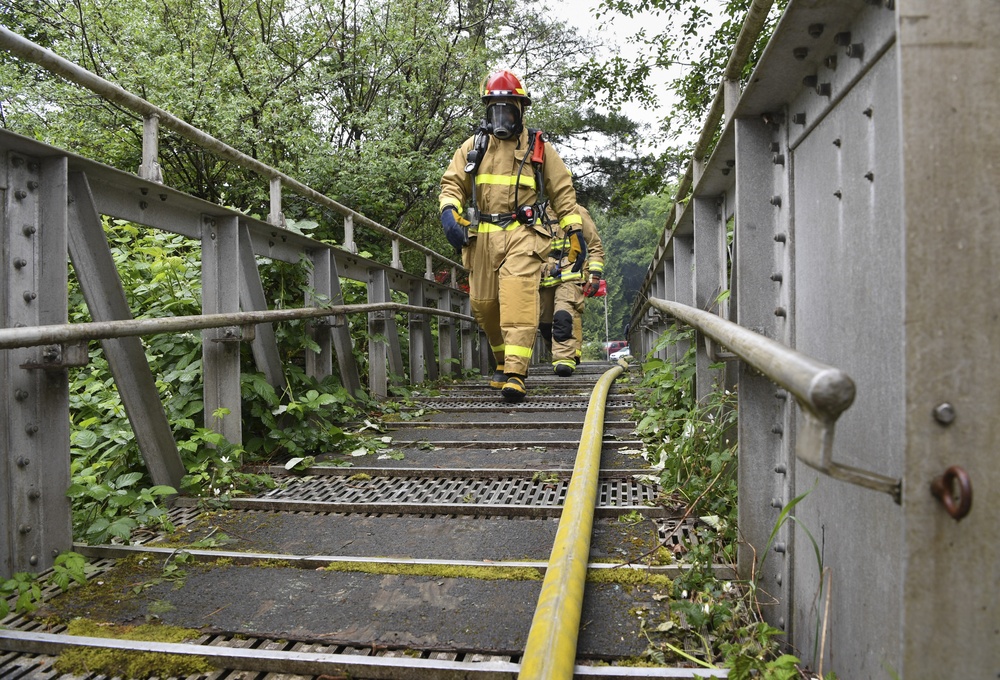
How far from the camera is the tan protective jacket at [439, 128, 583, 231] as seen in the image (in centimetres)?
629

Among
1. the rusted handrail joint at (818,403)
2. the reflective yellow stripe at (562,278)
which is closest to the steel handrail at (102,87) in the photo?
the rusted handrail joint at (818,403)

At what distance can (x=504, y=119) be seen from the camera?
6152mm

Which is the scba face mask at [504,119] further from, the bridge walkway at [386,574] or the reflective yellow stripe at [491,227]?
the bridge walkway at [386,574]

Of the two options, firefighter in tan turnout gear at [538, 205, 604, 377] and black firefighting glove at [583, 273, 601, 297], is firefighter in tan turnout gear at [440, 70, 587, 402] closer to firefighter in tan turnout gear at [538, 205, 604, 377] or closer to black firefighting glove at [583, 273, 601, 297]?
firefighter in tan turnout gear at [538, 205, 604, 377]

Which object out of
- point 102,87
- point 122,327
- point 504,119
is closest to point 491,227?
point 504,119

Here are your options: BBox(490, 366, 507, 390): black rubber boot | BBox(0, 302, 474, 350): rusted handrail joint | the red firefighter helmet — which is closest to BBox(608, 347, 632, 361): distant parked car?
BBox(490, 366, 507, 390): black rubber boot

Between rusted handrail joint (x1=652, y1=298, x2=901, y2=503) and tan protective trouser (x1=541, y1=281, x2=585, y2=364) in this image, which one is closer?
rusted handrail joint (x1=652, y1=298, x2=901, y2=503)

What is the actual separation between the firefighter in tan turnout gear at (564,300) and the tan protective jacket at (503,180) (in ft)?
1.71

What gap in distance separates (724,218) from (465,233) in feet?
9.45

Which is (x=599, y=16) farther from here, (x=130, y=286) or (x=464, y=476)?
(x=464, y=476)

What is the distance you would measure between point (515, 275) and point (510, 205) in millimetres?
610

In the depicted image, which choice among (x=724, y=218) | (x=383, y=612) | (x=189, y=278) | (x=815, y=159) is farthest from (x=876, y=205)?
(x=189, y=278)

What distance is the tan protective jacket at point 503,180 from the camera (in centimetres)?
629

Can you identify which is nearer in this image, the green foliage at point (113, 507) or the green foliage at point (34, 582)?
the green foliage at point (34, 582)
